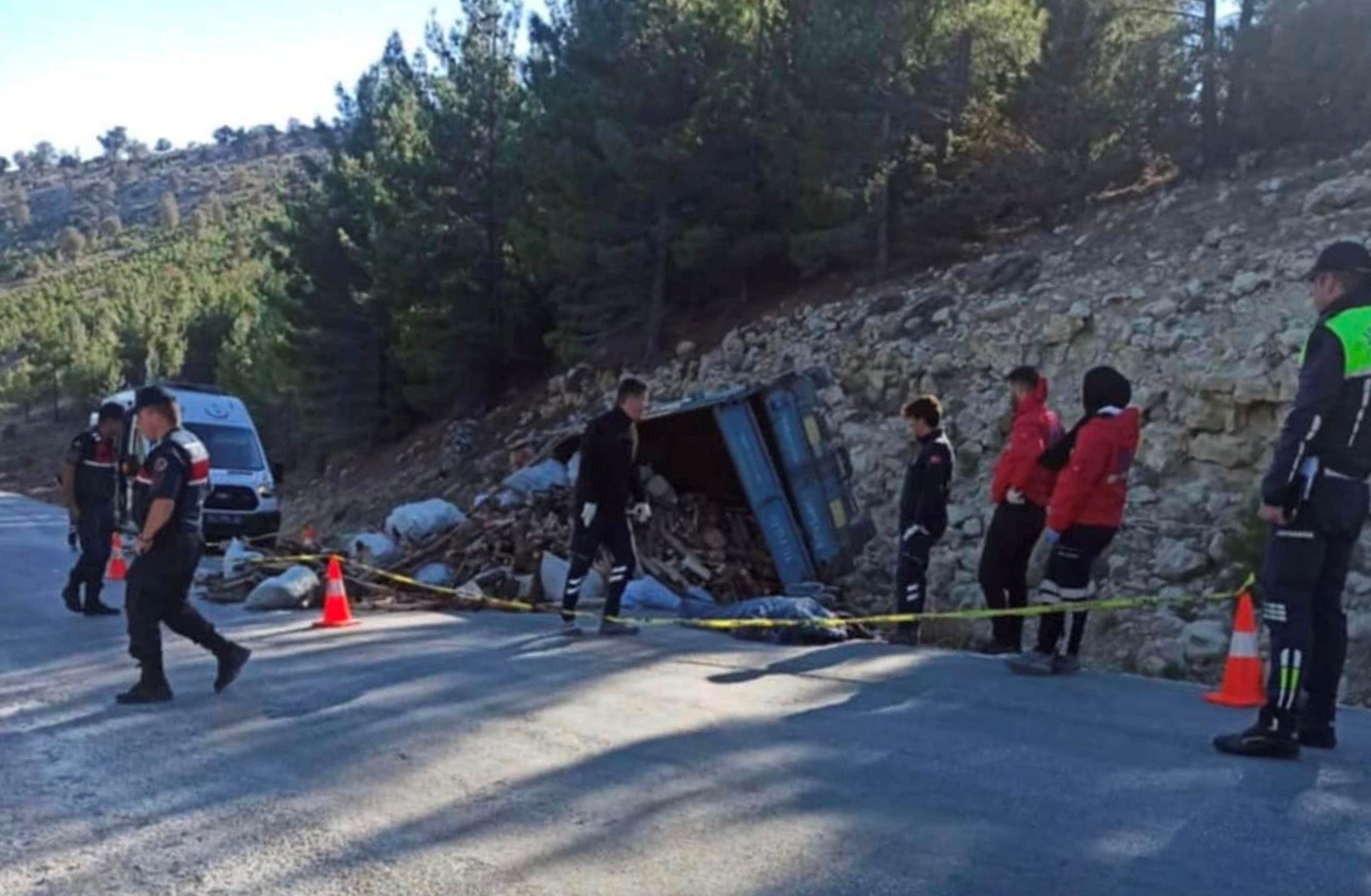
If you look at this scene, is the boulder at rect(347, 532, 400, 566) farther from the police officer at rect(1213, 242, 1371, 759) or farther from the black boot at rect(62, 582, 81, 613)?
the police officer at rect(1213, 242, 1371, 759)

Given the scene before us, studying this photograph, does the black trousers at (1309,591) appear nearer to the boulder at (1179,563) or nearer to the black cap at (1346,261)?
the black cap at (1346,261)

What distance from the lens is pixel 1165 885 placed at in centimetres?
444

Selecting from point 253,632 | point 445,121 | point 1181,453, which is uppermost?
point 445,121

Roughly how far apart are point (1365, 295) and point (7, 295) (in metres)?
162

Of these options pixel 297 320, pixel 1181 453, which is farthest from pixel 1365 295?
pixel 297 320

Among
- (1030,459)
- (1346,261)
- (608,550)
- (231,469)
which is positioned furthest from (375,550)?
(1346,261)

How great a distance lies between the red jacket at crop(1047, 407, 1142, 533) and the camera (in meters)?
8.02

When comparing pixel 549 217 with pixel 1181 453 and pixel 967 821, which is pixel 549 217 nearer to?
pixel 1181 453

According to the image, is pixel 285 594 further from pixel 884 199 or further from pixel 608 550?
pixel 884 199

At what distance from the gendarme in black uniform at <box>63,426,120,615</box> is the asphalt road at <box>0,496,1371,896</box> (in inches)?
139

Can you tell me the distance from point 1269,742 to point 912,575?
13.6 ft

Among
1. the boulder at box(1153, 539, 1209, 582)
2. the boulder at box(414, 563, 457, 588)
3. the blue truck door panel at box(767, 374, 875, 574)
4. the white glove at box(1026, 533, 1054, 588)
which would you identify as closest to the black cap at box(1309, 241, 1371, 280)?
the boulder at box(1153, 539, 1209, 582)

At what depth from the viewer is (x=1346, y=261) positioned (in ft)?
18.7

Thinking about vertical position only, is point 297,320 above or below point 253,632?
above
